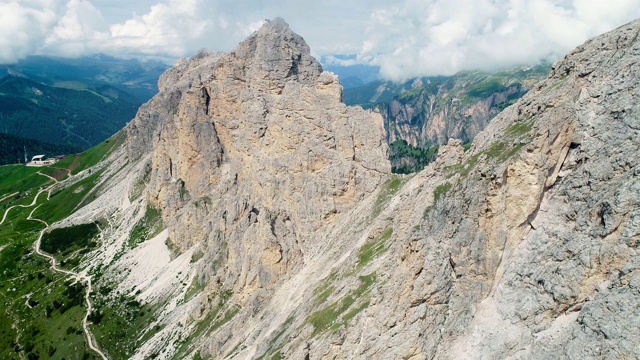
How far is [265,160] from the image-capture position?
120 m

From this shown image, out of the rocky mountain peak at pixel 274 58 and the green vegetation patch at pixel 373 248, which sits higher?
the rocky mountain peak at pixel 274 58

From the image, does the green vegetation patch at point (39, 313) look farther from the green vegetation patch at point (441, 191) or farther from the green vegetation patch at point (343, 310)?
the green vegetation patch at point (441, 191)

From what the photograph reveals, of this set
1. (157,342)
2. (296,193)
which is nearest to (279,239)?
(296,193)

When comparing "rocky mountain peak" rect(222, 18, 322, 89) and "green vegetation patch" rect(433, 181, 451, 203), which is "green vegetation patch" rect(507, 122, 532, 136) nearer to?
"green vegetation patch" rect(433, 181, 451, 203)

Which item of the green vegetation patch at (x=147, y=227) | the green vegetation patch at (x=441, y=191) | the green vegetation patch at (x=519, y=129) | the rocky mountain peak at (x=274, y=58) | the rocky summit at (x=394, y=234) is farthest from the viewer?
the green vegetation patch at (x=147, y=227)

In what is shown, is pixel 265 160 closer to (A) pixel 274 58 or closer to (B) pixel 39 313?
(A) pixel 274 58

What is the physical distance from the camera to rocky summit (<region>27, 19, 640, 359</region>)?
1599 inches

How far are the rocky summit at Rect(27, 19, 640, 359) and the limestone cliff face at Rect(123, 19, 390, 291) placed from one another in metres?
0.53

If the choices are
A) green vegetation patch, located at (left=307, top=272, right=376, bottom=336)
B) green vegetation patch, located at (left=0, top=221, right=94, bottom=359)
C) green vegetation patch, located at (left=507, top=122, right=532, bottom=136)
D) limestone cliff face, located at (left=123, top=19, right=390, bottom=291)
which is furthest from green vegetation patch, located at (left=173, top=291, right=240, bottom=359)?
green vegetation patch, located at (left=507, top=122, right=532, bottom=136)

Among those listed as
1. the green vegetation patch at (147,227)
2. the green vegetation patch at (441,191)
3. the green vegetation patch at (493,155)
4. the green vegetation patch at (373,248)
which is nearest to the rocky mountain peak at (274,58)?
the green vegetation patch at (147,227)

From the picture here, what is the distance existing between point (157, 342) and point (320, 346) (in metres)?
70.8

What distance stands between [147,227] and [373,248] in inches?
4985

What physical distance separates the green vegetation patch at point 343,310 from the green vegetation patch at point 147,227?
118406 millimetres

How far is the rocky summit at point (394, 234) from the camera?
133 ft
